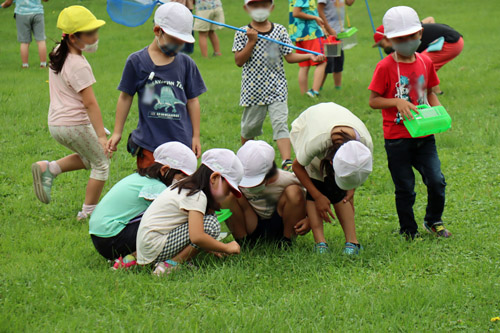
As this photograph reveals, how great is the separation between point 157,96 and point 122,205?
98 cm

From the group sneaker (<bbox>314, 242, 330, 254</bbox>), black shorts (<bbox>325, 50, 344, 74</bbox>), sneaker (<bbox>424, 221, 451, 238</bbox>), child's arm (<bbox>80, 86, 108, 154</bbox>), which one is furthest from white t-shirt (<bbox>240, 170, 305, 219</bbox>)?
black shorts (<bbox>325, 50, 344, 74</bbox>)

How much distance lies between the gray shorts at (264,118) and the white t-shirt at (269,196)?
6.08 ft

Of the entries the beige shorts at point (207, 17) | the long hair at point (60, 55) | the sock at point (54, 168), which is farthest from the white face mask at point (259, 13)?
the beige shorts at point (207, 17)

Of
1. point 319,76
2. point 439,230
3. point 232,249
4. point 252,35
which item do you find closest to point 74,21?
point 252,35

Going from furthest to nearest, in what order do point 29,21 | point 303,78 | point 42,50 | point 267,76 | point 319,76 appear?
point 42,50
point 29,21
point 303,78
point 319,76
point 267,76

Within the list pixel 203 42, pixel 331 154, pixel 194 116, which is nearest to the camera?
pixel 331 154

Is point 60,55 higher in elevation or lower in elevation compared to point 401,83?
lower

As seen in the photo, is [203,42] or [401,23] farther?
[203,42]

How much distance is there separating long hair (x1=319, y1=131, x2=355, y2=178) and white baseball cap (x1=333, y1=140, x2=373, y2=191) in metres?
0.15

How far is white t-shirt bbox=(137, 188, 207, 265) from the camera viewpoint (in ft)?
12.9

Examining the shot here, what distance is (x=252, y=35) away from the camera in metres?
5.89

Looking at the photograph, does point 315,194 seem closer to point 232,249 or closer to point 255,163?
point 255,163

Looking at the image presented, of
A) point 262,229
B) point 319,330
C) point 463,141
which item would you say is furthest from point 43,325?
point 463,141

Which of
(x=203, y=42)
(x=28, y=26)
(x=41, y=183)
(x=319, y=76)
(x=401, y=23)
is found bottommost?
(x=203, y=42)
